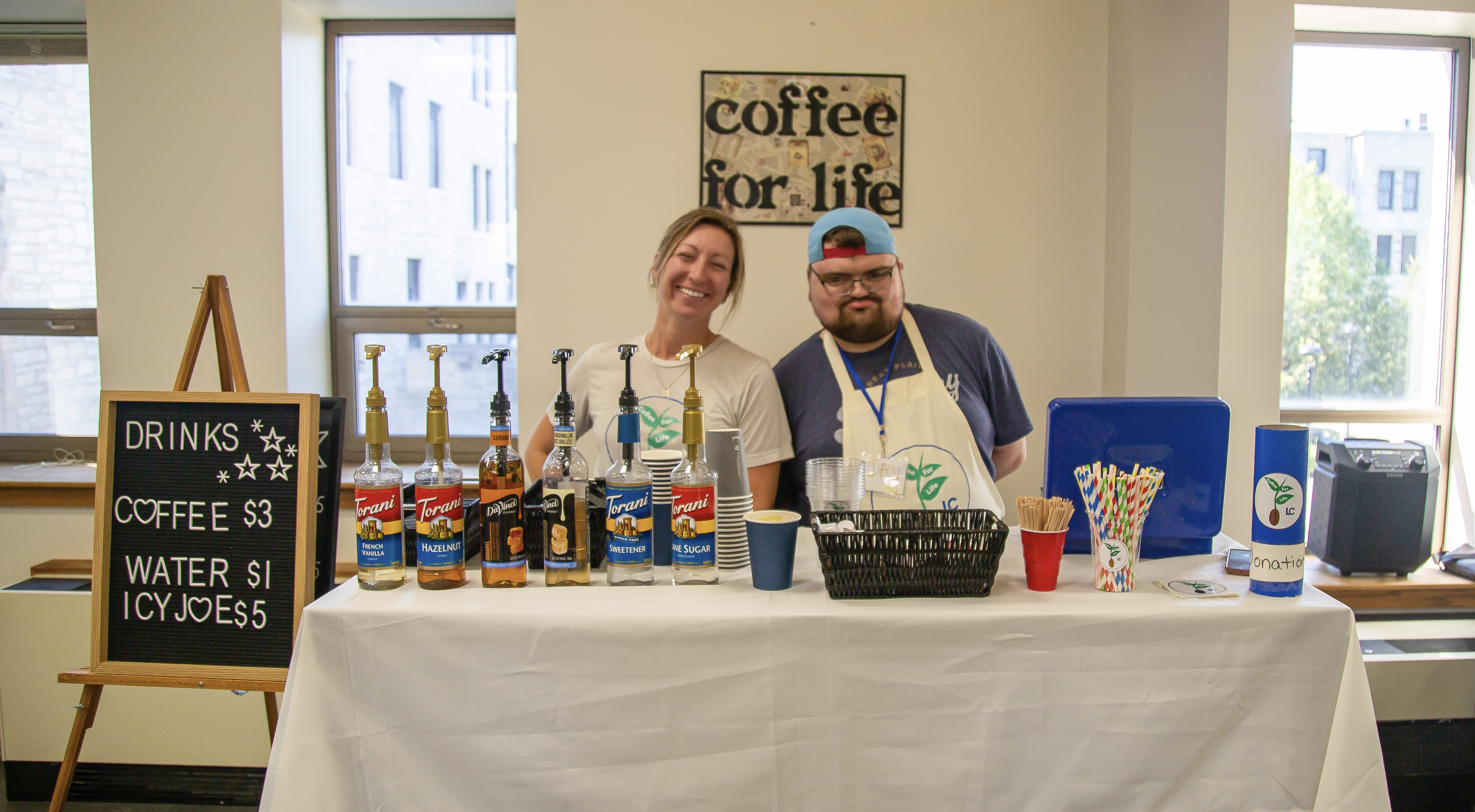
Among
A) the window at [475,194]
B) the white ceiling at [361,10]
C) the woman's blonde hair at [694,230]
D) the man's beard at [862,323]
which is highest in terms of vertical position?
the white ceiling at [361,10]

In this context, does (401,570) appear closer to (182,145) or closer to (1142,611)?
(1142,611)

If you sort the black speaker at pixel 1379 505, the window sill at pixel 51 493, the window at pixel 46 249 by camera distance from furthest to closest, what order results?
the window at pixel 46 249 < the window sill at pixel 51 493 < the black speaker at pixel 1379 505

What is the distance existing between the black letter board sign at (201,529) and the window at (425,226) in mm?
1337

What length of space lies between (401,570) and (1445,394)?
3197mm

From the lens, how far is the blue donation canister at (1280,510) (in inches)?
46.8

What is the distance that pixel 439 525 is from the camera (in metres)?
1.22

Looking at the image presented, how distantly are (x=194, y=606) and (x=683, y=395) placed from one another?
39.2 inches

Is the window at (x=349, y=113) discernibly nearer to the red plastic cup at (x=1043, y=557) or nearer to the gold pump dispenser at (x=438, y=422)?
the gold pump dispenser at (x=438, y=422)

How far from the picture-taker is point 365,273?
2.88 m

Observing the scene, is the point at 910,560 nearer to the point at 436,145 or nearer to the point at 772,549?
the point at 772,549

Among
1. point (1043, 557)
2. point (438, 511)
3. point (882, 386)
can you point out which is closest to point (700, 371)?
point (882, 386)

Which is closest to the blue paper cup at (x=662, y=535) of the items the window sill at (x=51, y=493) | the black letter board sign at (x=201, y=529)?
the black letter board sign at (x=201, y=529)

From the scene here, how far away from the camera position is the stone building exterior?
9.30 ft

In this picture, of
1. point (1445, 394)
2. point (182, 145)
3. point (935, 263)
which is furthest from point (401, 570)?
point (1445, 394)
